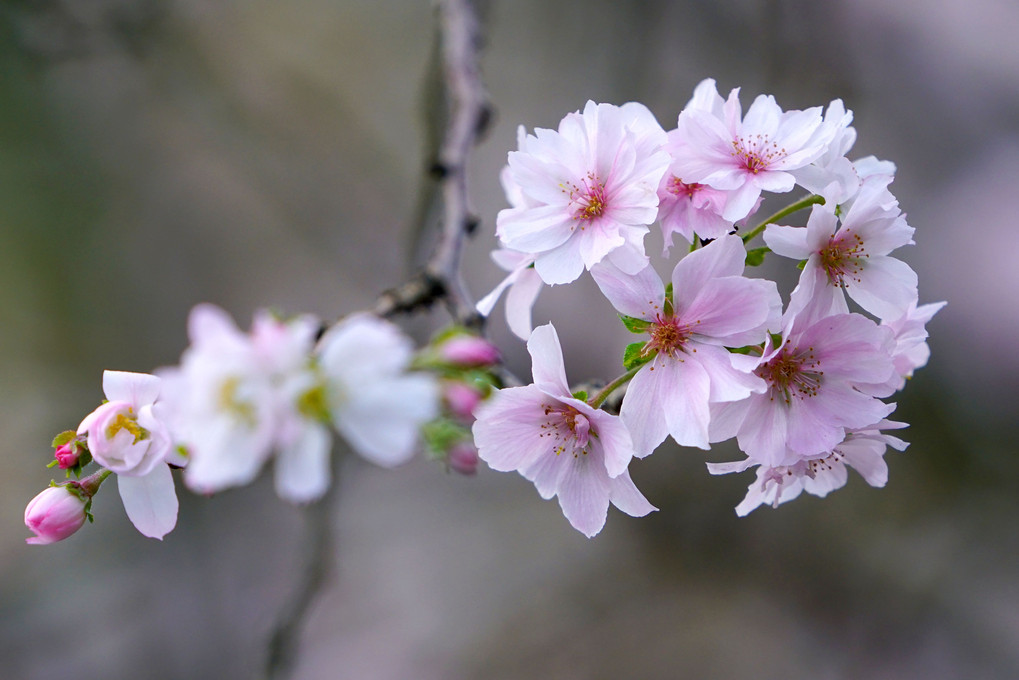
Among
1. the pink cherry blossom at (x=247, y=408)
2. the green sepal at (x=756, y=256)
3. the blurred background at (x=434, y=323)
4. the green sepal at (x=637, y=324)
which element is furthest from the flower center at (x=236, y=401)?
the blurred background at (x=434, y=323)

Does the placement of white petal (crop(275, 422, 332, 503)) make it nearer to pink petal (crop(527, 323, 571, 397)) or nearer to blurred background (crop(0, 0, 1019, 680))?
pink petal (crop(527, 323, 571, 397))

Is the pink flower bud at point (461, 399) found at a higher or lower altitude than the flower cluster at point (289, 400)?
lower

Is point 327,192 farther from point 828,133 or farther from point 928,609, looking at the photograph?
point 928,609

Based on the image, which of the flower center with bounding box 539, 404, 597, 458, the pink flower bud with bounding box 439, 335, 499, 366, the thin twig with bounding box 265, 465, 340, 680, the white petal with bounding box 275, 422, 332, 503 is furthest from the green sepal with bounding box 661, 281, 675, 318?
the thin twig with bounding box 265, 465, 340, 680

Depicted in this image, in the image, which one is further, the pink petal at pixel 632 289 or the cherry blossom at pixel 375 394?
the pink petal at pixel 632 289

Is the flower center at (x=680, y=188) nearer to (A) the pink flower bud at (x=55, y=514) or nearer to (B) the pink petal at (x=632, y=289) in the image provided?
(B) the pink petal at (x=632, y=289)

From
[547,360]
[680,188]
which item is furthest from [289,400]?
[680,188]

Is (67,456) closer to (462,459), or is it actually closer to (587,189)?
(462,459)
